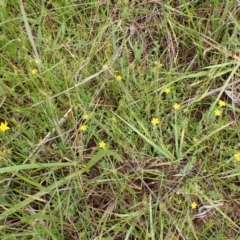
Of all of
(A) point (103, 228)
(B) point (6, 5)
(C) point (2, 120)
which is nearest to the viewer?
(A) point (103, 228)

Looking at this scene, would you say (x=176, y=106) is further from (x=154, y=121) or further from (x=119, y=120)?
(x=119, y=120)

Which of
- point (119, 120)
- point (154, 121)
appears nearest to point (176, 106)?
point (154, 121)

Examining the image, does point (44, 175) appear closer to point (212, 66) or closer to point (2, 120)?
point (2, 120)

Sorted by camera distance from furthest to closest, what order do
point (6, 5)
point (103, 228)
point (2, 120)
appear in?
point (6, 5) < point (2, 120) < point (103, 228)

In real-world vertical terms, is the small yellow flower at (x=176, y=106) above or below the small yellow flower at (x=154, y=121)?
above

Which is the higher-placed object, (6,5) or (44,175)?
(6,5)

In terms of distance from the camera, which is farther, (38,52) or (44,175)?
(38,52)

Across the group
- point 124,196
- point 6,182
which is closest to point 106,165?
point 124,196

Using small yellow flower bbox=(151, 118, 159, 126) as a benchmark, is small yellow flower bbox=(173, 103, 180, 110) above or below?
above
